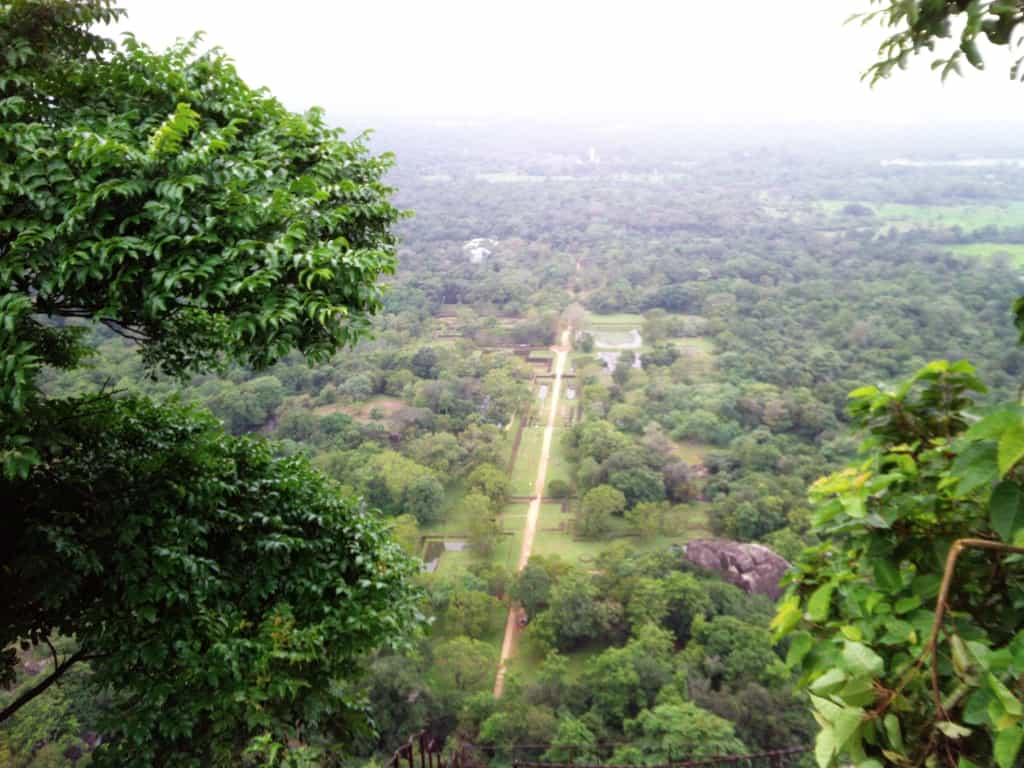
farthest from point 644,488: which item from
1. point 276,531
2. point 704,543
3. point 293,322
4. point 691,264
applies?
point 691,264

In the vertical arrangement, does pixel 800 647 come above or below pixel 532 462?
above

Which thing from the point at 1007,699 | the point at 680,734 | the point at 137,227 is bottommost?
the point at 680,734

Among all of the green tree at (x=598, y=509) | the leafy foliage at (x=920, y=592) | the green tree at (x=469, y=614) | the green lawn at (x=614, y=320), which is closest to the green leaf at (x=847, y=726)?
the leafy foliage at (x=920, y=592)

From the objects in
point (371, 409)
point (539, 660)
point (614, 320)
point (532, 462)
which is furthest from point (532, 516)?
point (614, 320)

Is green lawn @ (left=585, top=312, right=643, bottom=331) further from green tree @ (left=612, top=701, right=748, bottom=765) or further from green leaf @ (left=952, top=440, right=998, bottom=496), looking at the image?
green leaf @ (left=952, top=440, right=998, bottom=496)

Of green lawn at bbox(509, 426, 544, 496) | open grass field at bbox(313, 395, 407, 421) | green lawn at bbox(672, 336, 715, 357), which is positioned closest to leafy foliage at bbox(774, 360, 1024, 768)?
green lawn at bbox(509, 426, 544, 496)

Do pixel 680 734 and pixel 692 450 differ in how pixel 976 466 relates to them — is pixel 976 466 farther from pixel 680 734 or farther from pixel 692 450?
pixel 692 450

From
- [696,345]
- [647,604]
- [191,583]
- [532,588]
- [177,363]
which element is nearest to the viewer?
[191,583]
